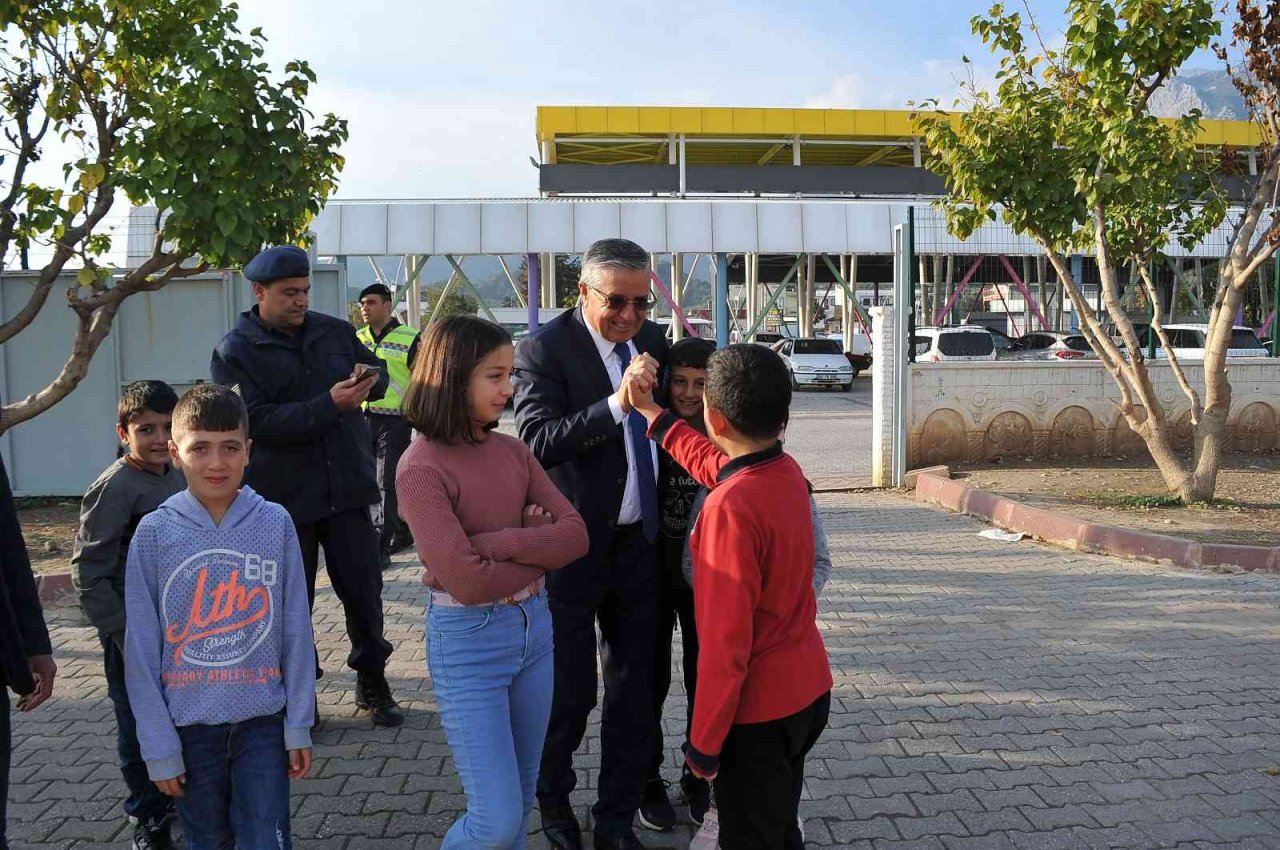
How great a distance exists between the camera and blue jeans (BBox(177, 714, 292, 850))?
265 cm

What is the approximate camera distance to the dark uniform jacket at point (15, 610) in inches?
101

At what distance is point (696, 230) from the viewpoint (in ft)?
67.9

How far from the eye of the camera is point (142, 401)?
3.45 meters

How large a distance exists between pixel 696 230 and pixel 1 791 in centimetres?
1892

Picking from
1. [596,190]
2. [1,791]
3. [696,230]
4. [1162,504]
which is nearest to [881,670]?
[1,791]

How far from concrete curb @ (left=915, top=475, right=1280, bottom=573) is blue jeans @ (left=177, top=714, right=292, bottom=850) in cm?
680

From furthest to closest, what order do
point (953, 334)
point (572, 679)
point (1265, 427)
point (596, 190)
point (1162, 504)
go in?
point (596, 190)
point (953, 334)
point (1265, 427)
point (1162, 504)
point (572, 679)

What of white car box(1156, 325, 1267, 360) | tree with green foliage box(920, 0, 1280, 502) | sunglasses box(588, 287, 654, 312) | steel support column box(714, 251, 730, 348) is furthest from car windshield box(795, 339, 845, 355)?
sunglasses box(588, 287, 654, 312)

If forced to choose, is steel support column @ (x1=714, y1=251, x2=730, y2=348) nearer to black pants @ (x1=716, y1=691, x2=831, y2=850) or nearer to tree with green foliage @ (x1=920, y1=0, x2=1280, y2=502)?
tree with green foliage @ (x1=920, y1=0, x2=1280, y2=502)

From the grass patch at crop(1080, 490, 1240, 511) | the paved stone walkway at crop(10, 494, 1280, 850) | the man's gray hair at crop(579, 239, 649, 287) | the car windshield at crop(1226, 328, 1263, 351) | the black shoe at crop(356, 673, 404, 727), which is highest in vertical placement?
the car windshield at crop(1226, 328, 1263, 351)

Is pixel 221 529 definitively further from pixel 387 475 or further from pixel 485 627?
pixel 387 475

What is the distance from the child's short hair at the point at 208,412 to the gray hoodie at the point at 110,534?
2.02ft

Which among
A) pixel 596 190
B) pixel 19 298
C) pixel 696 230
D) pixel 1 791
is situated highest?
pixel 596 190

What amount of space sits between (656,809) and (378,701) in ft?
4.95
